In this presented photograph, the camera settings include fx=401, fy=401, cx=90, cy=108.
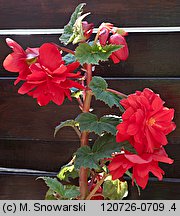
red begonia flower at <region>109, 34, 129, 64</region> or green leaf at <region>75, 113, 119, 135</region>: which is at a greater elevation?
red begonia flower at <region>109, 34, 129, 64</region>

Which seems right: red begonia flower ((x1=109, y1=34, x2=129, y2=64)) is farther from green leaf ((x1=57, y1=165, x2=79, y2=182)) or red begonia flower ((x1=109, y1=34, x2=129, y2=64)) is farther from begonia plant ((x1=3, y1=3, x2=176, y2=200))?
green leaf ((x1=57, y1=165, x2=79, y2=182))

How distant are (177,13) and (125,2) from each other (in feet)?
0.53

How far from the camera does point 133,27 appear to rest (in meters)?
1.23

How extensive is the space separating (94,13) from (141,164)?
61 cm

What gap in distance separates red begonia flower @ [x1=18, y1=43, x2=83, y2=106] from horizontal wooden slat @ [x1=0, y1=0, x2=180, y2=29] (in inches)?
16.8

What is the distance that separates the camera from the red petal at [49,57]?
0.84 m

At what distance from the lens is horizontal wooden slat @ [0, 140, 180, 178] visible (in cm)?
133

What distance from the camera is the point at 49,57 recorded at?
0.84m

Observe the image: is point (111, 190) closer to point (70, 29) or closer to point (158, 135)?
point (158, 135)

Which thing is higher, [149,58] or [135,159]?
[149,58]

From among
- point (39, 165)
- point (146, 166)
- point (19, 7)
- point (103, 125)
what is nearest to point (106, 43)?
point (103, 125)

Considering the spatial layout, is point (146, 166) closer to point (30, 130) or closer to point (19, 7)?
point (30, 130)

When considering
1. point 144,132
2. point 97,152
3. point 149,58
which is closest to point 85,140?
point 97,152

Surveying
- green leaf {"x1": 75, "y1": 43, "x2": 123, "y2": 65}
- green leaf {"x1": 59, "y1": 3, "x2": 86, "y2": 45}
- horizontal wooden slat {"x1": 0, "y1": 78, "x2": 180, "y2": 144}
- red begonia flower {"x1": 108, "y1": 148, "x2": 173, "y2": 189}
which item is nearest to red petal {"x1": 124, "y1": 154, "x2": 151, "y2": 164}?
red begonia flower {"x1": 108, "y1": 148, "x2": 173, "y2": 189}
